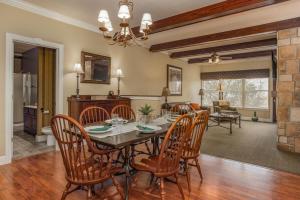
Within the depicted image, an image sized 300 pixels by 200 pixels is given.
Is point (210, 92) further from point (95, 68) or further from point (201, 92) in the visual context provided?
point (95, 68)

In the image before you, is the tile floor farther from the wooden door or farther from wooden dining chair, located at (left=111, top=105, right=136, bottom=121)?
wooden dining chair, located at (left=111, top=105, right=136, bottom=121)

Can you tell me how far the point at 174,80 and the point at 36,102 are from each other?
485 centimetres

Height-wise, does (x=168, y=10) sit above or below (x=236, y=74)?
above

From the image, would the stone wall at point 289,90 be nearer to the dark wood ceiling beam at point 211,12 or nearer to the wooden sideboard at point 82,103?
the dark wood ceiling beam at point 211,12

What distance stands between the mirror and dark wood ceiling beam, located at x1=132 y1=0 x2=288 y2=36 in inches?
56.7

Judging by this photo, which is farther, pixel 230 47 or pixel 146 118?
pixel 230 47

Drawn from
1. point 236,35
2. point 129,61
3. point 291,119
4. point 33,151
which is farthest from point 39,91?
point 291,119

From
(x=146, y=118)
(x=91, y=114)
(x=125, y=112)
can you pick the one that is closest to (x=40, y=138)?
(x=91, y=114)

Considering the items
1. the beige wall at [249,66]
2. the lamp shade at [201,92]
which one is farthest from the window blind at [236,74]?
the lamp shade at [201,92]

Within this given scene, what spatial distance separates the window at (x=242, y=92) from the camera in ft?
27.0

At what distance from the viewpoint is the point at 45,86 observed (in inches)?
175

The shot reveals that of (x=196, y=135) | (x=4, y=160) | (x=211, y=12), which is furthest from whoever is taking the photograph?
(x=211, y=12)

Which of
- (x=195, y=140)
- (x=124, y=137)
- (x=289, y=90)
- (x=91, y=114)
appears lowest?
(x=195, y=140)

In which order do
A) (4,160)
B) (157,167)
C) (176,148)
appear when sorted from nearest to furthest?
(157,167) < (176,148) < (4,160)
